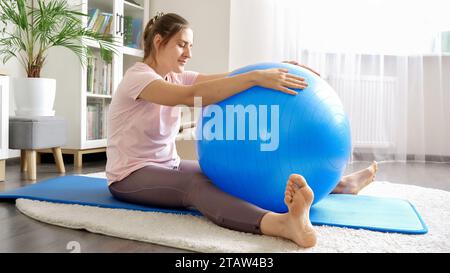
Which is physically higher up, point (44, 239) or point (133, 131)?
point (133, 131)

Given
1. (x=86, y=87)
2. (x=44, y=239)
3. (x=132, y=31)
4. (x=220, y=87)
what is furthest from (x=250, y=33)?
(x=44, y=239)

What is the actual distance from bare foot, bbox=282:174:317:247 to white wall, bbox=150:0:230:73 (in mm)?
2873

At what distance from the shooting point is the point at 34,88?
2881 millimetres

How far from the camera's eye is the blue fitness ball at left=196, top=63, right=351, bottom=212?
146 cm

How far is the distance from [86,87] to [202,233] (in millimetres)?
2306

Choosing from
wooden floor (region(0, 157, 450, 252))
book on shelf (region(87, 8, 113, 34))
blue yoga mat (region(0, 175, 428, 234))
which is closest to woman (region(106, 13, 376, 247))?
blue yoga mat (region(0, 175, 428, 234))

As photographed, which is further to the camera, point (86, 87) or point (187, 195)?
point (86, 87)

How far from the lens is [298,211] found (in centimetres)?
134

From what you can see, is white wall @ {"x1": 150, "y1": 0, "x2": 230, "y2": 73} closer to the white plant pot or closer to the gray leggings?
the white plant pot

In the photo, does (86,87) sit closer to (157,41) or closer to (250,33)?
(250,33)

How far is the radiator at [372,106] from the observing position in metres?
4.11

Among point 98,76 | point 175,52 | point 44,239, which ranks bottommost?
point 44,239
